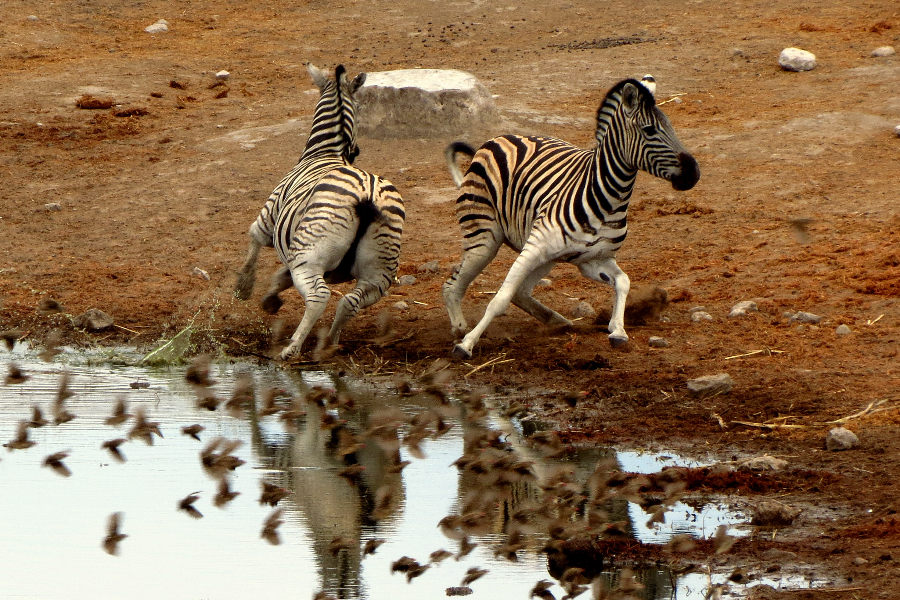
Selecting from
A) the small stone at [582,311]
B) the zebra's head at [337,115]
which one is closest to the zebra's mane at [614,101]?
the small stone at [582,311]

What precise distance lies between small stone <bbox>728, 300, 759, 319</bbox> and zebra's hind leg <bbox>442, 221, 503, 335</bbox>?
181 cm

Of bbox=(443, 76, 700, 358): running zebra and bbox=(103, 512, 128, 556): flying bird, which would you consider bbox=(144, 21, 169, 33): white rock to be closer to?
bbox=(443, 76, 700, 358): running zebra

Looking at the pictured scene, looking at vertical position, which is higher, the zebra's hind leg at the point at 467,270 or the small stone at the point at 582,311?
the zebra's hind leg at the point at 467,270

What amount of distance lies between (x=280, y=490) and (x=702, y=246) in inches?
244

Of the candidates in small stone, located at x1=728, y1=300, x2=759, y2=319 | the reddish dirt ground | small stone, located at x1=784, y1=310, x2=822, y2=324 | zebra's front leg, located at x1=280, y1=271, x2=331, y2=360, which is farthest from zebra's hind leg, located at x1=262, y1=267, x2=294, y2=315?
small stone, located at x1=784, y1=310, x2=822, y2=324

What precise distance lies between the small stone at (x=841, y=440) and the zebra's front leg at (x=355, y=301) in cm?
340

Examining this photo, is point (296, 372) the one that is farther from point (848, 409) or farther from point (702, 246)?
point (702, 246)

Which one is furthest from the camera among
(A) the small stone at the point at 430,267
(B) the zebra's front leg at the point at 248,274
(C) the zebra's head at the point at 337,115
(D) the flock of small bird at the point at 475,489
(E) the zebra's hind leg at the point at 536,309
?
(A) the small stone at the point at 430,267

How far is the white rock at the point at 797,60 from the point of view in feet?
50.5

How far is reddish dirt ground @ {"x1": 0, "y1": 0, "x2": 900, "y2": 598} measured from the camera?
22.5 feet

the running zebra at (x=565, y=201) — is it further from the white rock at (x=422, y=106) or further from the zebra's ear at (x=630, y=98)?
the white rock at (x=422, y=106)

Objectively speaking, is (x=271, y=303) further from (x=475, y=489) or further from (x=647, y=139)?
(x=475, y=489)

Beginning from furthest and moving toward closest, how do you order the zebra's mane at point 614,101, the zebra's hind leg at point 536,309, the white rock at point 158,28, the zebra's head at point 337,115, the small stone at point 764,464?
the white rock at point 158,28 < the zebra's head at point 337,115 < the zebra's hind leg at point 536,309 < the zebra's mane at point 614,101 < the small stone at point 764,464

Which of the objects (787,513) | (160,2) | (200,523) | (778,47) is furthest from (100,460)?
(160,2)
